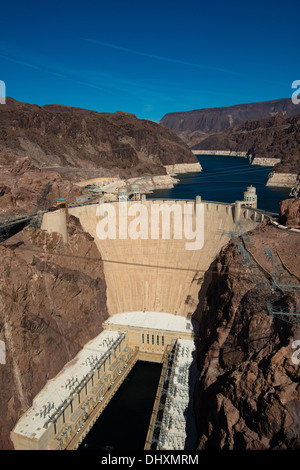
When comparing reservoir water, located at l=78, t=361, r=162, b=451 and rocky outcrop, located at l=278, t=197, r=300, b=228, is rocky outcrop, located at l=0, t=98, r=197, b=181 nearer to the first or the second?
rocky outcrop, located at l=278, t=197, r=300, b=228

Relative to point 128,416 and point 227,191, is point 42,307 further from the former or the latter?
point 227,191

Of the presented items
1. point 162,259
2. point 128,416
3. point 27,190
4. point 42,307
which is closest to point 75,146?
point 27,190

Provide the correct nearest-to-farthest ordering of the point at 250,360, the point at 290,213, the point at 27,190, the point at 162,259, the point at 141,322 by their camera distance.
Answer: the point at 250,360, the point at 290,213, the point at 141,322, the point at 162,259, the point at 27,190

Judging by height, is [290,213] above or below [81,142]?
below

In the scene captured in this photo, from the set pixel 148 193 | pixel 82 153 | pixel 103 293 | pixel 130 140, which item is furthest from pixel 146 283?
pixel 130 140
